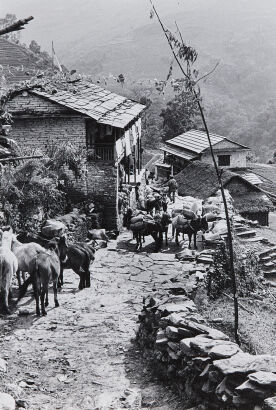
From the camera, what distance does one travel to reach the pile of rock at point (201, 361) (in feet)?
20.7

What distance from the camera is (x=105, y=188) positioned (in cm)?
2217

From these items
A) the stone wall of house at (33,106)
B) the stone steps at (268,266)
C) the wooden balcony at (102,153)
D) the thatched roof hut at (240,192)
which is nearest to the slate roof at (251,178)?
the thatched roof hut at (240,192)

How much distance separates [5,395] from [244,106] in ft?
354

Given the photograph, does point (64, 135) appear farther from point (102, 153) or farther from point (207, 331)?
point (207, 331)

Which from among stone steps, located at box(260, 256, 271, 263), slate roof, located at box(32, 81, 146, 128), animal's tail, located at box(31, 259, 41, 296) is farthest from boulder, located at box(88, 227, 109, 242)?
animal's tail, located at box(31, 259, 41, 296)

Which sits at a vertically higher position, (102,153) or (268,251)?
(102,153)

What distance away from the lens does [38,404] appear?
25.6 feet

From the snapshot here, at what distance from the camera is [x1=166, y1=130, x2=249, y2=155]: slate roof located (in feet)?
130

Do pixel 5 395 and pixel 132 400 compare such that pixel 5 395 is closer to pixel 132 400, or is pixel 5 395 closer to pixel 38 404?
pixel 38 404

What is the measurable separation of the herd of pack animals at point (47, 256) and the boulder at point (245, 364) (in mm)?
5224

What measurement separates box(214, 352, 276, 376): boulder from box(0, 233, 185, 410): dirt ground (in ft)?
3.25

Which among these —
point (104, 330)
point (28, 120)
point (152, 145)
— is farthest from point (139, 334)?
point (152, 145)

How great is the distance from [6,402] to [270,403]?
3.68 metres

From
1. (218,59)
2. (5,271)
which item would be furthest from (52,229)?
(218,59)
